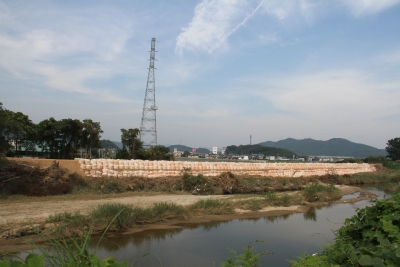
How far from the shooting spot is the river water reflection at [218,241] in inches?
372

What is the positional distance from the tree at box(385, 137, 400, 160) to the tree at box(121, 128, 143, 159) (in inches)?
2450

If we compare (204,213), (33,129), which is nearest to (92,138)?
(33,129)

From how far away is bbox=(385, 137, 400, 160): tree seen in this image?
237ft

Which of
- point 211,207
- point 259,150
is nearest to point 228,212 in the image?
point 211,207

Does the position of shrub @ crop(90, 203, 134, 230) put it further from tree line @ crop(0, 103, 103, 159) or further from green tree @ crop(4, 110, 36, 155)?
tree line @ crop(0, 103, 103, 159)

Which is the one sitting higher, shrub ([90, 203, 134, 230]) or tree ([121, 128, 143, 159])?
tree ([121, 128, 143, 159])

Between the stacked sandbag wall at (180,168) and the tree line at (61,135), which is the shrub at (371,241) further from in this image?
the tree line at (61,135)

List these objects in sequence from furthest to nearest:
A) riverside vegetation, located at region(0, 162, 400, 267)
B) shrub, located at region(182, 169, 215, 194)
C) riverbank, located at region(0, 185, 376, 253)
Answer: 1. shrub, located at region(182, 169, 215, 194)
2. riverbank, located at region(0, 185, 376, 253)
3. riverside vegetation, located at region(0, 162, 400, 267)

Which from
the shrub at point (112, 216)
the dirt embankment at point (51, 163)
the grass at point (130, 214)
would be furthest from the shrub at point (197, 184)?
the shrub at point (112, 216)

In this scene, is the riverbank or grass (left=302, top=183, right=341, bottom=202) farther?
grass (left=302, top=183, right=341, bottom=202)

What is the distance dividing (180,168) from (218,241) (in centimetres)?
1495

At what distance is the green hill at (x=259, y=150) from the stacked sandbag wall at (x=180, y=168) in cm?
7928

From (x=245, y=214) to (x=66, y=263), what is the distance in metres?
13.9

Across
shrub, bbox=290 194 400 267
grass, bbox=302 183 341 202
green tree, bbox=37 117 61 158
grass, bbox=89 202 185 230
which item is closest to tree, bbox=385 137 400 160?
Answer: grass, bbox=302 183 341 202
